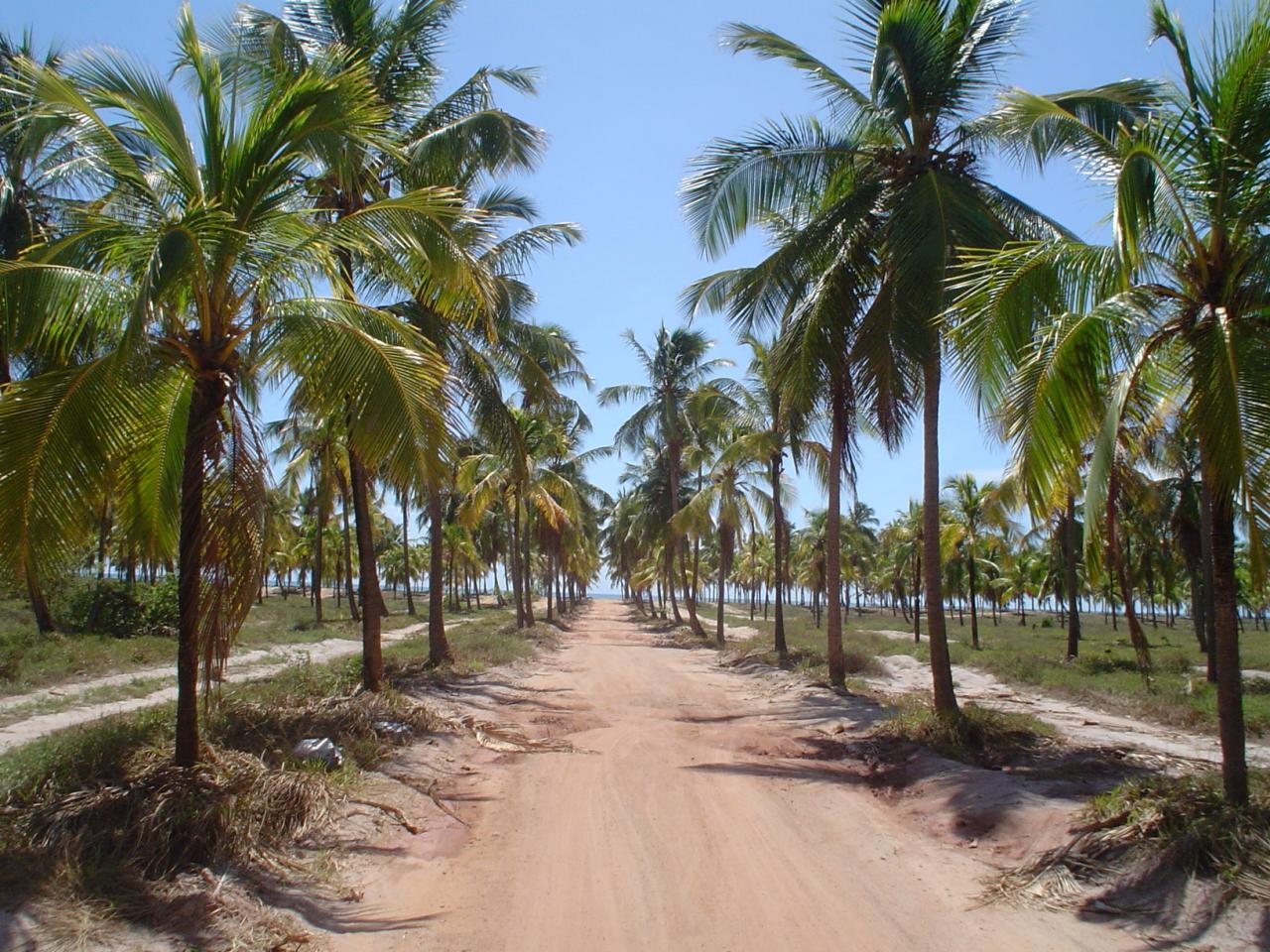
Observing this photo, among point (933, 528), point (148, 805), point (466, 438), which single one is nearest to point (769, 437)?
point (933, 528)

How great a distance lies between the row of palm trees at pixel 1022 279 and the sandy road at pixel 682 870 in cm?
235

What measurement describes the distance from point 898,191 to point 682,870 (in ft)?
29.9

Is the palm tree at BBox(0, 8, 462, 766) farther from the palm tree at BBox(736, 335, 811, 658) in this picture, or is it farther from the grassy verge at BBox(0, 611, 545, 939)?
the palm tree at BBox(736, 335, 811, 658)

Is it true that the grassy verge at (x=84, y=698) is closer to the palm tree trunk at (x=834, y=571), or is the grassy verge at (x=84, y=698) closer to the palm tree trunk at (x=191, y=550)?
the palm tree trunk at (x=191, y=550)

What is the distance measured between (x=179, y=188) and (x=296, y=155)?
3.16 ft

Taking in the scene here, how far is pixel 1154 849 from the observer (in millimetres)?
5449

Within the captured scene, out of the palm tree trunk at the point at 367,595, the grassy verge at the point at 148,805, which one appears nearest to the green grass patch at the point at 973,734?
the grassy verge at the point at 148,805

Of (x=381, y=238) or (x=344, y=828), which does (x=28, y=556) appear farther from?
(x=381, y=238)

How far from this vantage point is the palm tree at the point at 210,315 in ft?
19.1

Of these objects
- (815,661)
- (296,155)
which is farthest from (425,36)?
(815,661)

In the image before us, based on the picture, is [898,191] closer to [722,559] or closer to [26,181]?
[26,181]

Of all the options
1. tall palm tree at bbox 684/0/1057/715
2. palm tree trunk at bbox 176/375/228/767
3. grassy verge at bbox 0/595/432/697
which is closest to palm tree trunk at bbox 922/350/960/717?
tall palm tree at bbox 684/0/1057/715

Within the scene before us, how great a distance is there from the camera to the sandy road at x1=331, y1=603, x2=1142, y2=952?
4820mm

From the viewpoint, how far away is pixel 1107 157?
24.1 feet
